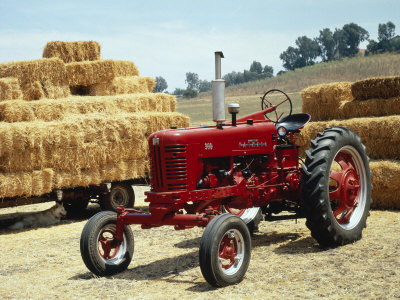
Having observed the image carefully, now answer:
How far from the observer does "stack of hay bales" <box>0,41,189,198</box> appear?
9227mm

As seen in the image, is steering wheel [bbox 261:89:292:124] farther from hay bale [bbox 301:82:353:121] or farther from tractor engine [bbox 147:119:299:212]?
hay bale [bbox 301:82:353:121]

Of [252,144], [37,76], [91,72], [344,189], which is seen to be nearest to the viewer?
[252,144]

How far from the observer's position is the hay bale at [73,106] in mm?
10062

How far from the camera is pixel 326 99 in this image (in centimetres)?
1079

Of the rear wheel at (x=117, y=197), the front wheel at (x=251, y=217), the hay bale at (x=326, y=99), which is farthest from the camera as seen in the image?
the hay bale at (x=326, y=99)

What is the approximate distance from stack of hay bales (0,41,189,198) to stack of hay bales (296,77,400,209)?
271 cm

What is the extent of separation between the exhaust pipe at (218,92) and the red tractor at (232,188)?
10 millimetres

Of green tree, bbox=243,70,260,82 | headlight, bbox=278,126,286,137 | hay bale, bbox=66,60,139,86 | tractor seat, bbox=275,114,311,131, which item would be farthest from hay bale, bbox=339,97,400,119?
green tree, bbox=243,70,260,82

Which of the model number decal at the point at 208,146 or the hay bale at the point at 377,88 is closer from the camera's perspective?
the model number decal at the point at 208,146

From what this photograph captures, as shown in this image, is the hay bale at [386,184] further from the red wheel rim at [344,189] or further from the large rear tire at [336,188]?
the red wheel rim at [344,189]

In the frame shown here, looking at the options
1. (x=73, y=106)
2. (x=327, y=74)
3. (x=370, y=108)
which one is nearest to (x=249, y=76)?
(x=327, y=74)

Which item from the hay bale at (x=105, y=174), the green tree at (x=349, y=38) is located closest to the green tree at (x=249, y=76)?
the green tree at (x=349, y=38)

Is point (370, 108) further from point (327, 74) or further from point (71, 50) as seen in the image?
point (327, 74)

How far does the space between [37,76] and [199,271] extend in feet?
23.8
